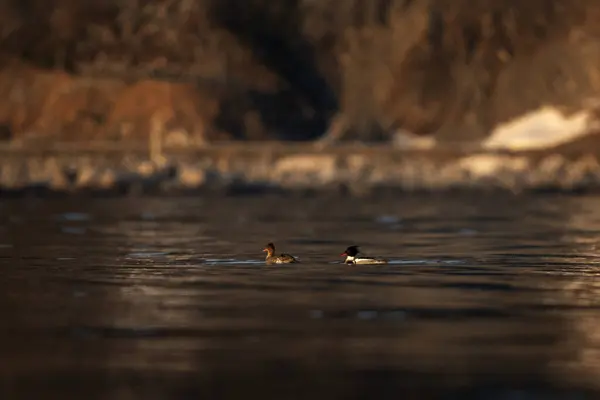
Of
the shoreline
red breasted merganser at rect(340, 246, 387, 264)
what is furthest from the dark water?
the shoreline

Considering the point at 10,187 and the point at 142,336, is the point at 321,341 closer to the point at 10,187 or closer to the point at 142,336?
the point at 142,336

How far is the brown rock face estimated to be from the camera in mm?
113125

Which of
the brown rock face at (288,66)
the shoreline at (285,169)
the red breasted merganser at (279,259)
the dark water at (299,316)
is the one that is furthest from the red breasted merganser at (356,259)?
the brown rock face at (288,66)

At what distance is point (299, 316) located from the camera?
58.5 feet

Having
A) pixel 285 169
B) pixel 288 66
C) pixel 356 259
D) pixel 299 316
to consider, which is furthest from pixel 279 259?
pixel 288 66

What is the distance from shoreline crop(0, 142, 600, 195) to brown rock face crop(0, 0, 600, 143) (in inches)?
462

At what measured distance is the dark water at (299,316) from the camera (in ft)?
43.7

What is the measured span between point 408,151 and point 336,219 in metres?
47.6

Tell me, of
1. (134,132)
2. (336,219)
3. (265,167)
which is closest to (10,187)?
(265,167)

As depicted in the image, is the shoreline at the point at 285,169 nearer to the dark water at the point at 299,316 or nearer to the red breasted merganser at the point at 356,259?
the dark water at the point at 299,316

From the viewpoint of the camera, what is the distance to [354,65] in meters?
128

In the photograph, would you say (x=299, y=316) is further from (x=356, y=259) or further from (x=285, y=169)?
(x=285, y=169)

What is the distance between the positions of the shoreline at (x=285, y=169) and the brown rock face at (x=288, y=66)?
1174cm

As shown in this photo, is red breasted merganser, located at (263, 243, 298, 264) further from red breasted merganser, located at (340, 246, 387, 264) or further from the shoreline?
the shoreline
